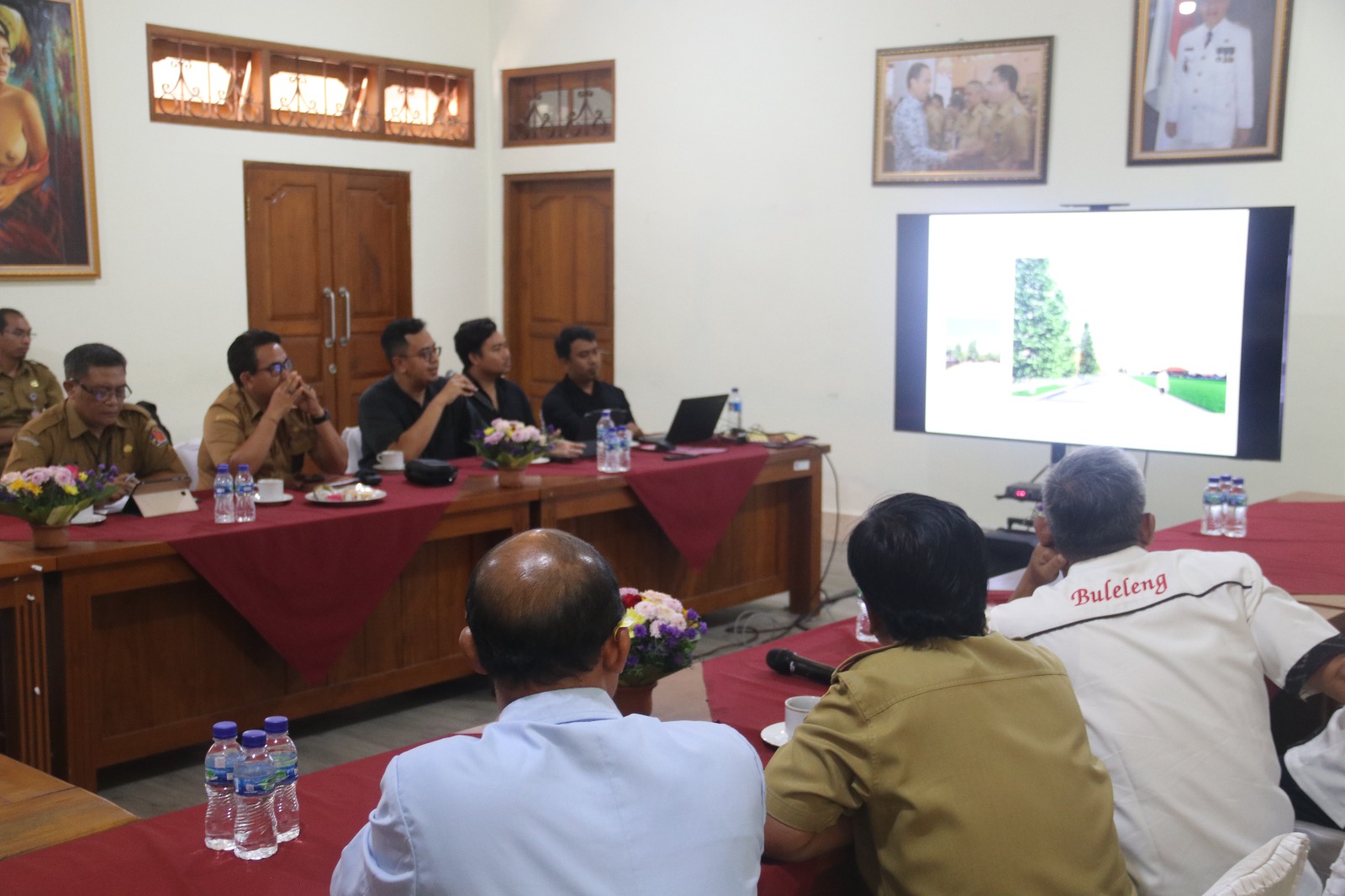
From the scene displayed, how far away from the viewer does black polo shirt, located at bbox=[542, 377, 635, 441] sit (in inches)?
213

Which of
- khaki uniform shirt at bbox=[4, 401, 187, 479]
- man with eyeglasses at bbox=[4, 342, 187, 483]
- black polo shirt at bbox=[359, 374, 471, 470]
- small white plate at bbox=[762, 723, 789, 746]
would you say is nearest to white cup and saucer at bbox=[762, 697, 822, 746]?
small white plate at bbox=[762, 723, 789, 746]

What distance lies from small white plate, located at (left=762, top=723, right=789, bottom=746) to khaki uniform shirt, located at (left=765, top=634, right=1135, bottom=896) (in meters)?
0.42

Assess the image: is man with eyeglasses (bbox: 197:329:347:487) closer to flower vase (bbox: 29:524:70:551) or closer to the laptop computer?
flower vase (bbox: 29:524:70:551)

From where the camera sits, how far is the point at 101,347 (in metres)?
3.79

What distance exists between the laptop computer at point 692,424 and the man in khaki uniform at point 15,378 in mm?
2720

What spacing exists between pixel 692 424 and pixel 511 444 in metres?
1.17

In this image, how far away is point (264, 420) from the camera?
4.10 meters

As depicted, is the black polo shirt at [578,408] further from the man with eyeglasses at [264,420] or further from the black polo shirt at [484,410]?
the man with eyeglasses at [264,420]

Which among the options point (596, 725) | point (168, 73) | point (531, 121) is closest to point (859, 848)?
point (596, 725)

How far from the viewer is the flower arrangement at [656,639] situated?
A: 204 cm

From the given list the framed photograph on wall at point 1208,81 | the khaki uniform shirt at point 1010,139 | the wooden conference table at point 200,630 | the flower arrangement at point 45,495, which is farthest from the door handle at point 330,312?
the framed photograph on wall at point 1208,81

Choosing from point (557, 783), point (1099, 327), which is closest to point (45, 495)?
point (557, 783)

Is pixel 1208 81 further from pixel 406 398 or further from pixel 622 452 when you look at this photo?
pixel 406 398

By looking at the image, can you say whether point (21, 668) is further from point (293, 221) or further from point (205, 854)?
point (293, 221)
